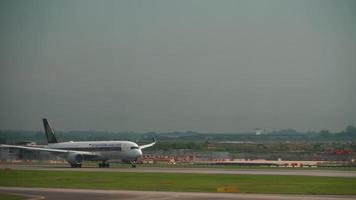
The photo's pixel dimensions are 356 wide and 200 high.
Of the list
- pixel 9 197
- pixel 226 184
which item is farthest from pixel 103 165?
pixel 9 197

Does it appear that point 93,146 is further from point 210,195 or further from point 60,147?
point 210,195

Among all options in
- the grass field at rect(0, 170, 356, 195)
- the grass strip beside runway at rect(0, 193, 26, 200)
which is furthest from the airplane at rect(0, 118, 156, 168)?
the grass strip beside runway at rect(0, 193, 26, 200)

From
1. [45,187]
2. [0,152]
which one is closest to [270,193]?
[45,187]

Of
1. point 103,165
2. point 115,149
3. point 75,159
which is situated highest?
point 115,149

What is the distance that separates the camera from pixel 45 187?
52562mm

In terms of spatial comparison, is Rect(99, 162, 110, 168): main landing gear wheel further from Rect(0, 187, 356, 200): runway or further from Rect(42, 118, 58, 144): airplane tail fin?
Rect(0, 187, 356, 200): runway

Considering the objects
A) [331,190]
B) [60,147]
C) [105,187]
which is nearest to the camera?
[331,190]

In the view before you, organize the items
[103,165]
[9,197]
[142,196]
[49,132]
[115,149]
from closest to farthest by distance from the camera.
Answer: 1. [142,196]
2. [9,197]
3. [115,149]
4. [103,165]
5. [49,132]

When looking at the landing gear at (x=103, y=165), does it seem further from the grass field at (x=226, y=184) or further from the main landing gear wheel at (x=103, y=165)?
the grass field at (x=226, y=184)

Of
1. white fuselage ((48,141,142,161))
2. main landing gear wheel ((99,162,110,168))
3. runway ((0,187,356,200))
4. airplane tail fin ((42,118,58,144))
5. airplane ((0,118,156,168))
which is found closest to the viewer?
runway ((0,187,356,200))

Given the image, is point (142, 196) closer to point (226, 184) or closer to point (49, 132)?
point (226, 184)

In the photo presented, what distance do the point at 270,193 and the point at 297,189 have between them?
402cm

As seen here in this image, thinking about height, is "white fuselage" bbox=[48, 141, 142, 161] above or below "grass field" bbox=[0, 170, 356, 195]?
above

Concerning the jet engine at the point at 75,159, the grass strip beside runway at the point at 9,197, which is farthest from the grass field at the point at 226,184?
the jet engine at the point at 75,159
